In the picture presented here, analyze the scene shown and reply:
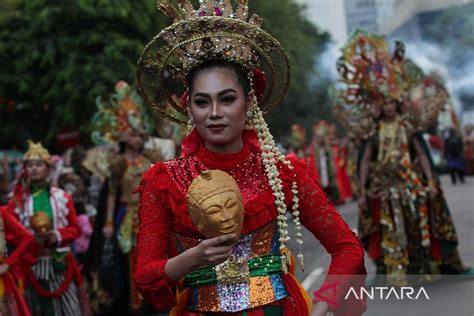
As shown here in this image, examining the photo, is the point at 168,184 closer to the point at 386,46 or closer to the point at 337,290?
the point at 337,290

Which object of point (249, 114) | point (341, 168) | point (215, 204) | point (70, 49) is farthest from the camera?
point (341, 168)

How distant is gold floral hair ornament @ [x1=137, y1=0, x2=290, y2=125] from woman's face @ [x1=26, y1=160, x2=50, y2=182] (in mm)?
4961

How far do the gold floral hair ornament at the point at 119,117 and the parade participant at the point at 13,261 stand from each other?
7.47ft

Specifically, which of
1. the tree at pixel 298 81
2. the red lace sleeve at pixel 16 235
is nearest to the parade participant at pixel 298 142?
the tree at pixel 298 81

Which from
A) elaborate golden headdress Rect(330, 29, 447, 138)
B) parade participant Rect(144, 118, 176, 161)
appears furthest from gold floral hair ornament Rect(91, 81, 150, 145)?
elaborate golden headdress Rect(330, 29, 447, 138)

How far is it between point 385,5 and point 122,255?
2362 cm

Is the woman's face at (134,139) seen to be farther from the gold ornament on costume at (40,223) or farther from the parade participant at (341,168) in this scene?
the parade participant at (341,168)

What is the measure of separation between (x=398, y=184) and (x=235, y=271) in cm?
644

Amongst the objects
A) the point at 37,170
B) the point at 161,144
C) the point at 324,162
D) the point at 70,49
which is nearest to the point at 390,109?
the point at 161,144

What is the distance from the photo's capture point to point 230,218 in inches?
123

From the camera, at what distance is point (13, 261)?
723 centimetres

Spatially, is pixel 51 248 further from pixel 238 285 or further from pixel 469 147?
pixel 469 147

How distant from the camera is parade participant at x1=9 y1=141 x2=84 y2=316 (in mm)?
8570

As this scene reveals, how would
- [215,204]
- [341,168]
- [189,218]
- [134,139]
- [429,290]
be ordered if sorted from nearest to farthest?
1. [215,204]
2. [189,218]
3. [429,290]
4. [134,139]
5. [341,168]
